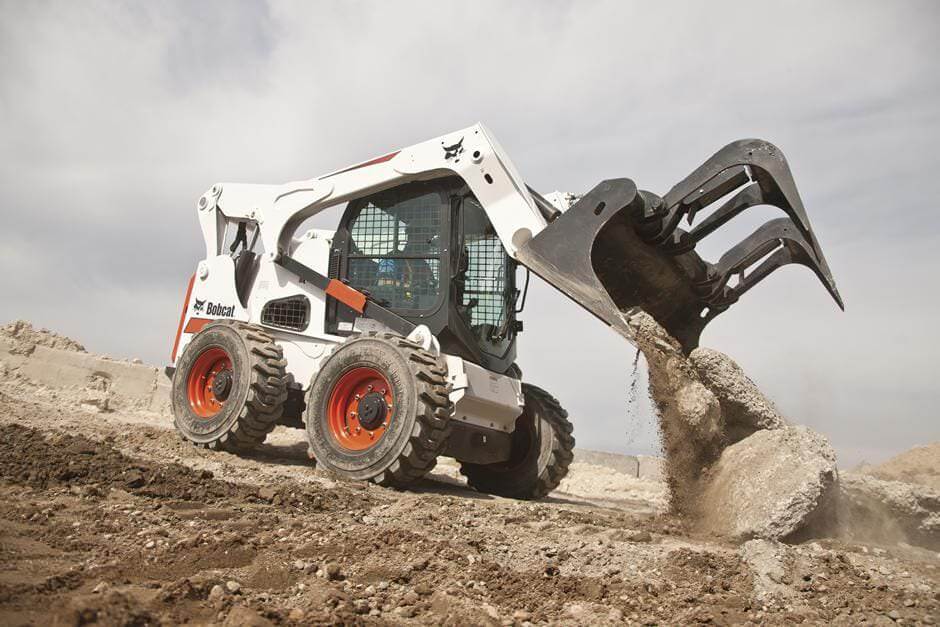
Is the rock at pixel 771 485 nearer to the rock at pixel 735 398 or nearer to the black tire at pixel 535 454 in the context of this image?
the rock at pixel 735 398

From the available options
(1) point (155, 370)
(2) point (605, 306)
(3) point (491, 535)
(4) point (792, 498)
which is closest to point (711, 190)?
(2) point (605, 306)

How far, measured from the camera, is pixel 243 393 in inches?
270

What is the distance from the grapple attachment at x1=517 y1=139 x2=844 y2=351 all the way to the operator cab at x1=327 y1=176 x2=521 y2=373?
2.76 ft

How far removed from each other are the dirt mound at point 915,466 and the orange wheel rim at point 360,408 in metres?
4.30

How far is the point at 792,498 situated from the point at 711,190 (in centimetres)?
235

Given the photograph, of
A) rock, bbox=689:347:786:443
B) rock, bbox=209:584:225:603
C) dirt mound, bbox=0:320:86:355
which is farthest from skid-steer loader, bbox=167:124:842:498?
dirt mound, bbox=0:320:86:355

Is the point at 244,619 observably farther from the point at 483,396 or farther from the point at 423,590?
the point at 483,396

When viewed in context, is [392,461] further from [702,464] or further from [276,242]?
[276,242]

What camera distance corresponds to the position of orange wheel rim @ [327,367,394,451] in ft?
20.0

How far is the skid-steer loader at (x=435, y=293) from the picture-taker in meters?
5.80

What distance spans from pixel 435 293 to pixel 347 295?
91cm

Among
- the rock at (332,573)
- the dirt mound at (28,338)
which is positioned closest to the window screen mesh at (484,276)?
the rock at (332,573)

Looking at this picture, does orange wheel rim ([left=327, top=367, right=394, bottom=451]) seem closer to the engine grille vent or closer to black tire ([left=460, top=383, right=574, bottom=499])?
the engine grille vent

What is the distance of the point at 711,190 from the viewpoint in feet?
18.6
